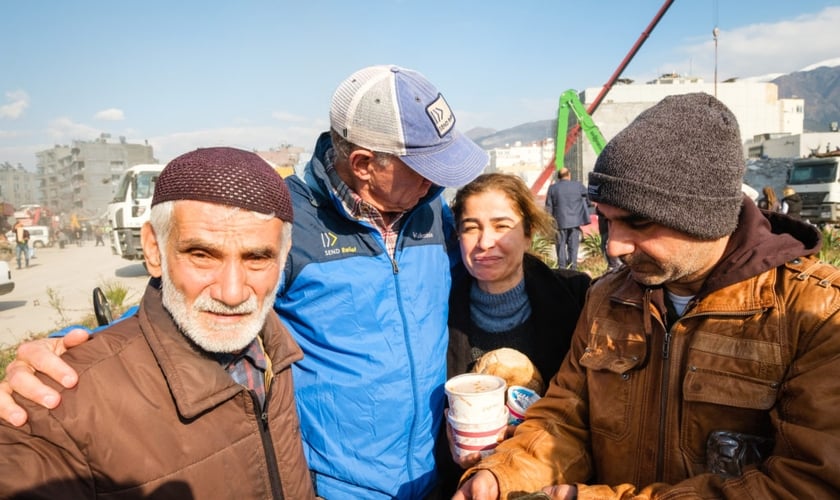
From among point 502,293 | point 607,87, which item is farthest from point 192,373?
point 607,87

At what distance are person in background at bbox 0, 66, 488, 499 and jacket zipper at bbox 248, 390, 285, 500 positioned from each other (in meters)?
0.48

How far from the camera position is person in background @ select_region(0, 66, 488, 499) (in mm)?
2385

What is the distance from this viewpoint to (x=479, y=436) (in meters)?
2.29

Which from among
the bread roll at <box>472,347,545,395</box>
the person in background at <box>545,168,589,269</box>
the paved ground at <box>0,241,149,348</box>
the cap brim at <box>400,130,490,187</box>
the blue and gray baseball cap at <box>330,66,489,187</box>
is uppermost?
the blue and gray baseball cap at <box>330,66,489,187</box>

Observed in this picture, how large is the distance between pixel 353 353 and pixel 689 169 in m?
1.56

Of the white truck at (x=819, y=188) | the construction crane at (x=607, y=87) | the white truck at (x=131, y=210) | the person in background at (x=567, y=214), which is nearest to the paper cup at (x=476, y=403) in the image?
the person in background at (x=567, y=214)

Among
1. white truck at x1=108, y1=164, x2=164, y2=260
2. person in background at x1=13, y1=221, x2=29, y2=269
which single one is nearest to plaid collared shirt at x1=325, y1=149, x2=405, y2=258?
white truck at x1=108, y1=164, x2=164, y2=260

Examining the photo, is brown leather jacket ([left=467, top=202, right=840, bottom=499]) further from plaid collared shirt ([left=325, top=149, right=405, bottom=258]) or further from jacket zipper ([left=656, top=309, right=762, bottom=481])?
plaid collared shirt ([left=325, top=149, right=405, bottom=258])

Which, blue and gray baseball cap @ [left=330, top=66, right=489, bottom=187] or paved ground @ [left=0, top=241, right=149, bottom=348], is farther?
paved ground @ [left=0, top=241, right=149, bottom=348]

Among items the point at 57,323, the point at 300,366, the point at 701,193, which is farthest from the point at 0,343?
the point at 701,193

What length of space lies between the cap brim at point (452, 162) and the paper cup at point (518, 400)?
A: 1.04 metres

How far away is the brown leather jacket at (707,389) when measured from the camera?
154 centimetres

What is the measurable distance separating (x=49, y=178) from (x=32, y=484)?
154284 millimetres

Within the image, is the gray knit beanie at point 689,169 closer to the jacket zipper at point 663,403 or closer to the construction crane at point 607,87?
the jacket zipper at point 663,403
